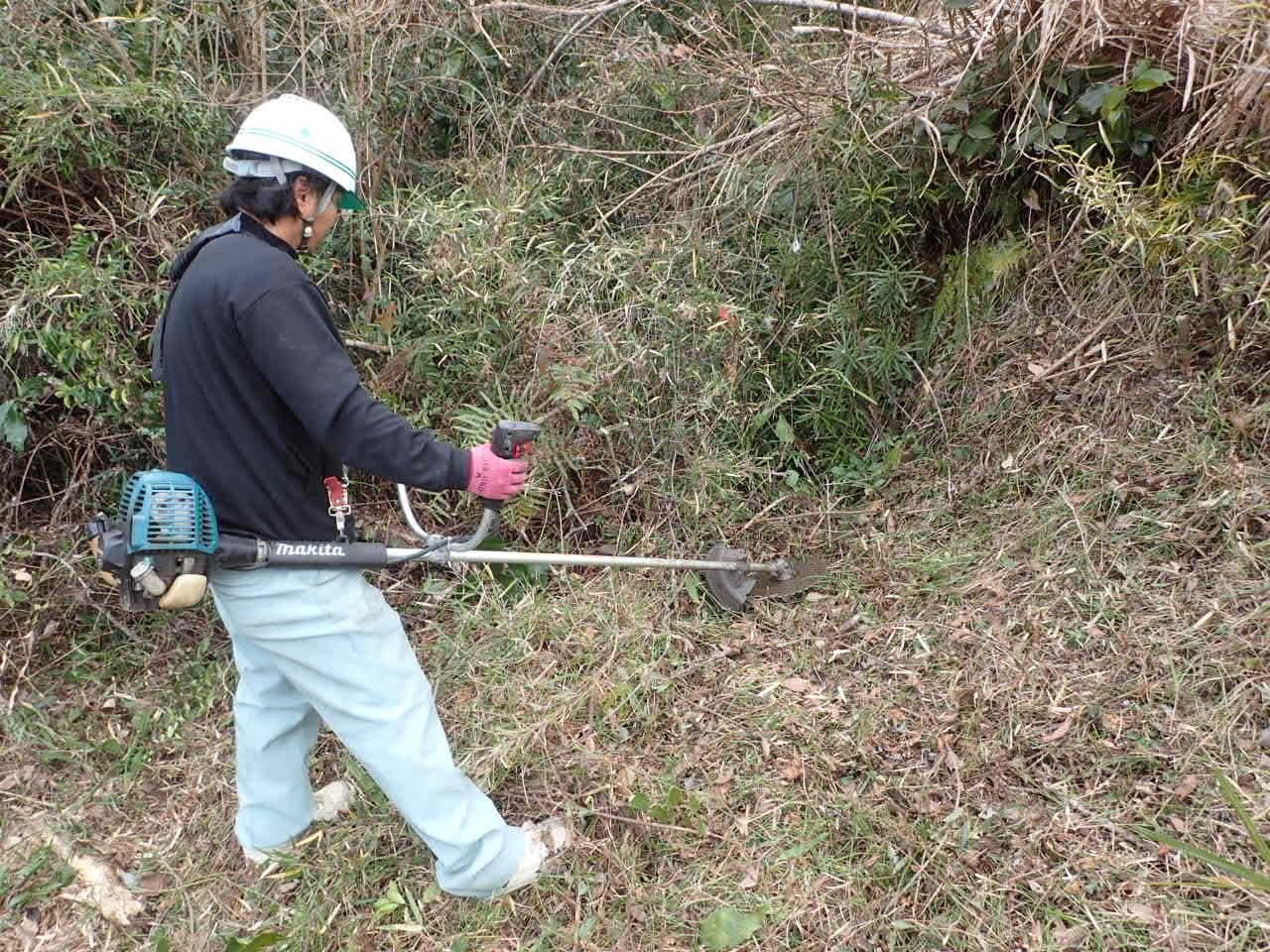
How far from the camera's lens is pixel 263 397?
209 cm

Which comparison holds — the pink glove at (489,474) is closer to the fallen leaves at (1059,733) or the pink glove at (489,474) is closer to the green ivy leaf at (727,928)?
the green ivy leaf at (727,928)

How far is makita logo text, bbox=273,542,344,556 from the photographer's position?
7.07 feet

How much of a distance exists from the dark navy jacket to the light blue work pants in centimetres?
16

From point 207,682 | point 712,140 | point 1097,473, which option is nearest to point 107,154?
point 207,682

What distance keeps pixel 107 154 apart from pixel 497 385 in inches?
66.1

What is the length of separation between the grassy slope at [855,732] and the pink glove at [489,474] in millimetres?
1027

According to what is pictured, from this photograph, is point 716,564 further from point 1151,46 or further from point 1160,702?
point 1151,46

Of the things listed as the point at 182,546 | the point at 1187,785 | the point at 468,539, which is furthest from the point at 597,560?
the point at 1187,785

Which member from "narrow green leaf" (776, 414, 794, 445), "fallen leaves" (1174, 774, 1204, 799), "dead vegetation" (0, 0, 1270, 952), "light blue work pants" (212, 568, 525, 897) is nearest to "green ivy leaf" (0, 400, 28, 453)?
"dead vegetation" (0, 0, 1270, 952)

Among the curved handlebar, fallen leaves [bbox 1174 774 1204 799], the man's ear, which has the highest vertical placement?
the man's ear

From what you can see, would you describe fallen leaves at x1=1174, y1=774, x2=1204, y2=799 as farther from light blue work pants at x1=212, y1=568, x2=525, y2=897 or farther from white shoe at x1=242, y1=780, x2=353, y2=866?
white shoe at x1=242, y1=780, x2=353, y2=866

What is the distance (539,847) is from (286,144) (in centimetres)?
195

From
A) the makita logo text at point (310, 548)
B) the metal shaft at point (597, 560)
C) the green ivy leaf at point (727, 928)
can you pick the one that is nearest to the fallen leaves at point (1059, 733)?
the green ivy leaf at point (727, 928)

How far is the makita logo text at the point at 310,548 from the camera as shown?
2154mm
